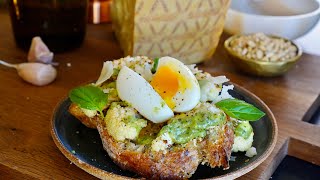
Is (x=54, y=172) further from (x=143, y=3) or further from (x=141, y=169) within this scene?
(x=143, y=3)

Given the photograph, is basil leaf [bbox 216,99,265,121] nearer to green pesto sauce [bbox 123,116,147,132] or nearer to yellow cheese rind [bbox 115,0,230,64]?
green pesto sauce [bbox 123,116,147,132]

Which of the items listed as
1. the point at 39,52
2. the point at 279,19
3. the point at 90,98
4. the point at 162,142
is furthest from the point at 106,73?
the point at 279,19

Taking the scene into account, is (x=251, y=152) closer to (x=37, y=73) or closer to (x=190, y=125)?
(x=190, y=125)

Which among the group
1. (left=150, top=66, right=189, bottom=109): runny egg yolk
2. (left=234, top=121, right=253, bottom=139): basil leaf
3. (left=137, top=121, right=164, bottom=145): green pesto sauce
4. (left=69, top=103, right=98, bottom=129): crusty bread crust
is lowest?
(left=69, top=103, right=98, bottom=129): crusty bread crust

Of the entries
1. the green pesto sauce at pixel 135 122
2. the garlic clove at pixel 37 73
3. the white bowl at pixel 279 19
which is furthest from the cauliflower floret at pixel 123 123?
the white bowl at pixel 279 19

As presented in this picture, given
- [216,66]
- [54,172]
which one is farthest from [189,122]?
[216,66]

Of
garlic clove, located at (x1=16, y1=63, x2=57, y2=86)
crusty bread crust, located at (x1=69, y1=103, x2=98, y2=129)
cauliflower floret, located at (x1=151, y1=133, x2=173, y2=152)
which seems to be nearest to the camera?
cauliflower floret, located at (x1=151, y1=133, x2=173, y2=152)

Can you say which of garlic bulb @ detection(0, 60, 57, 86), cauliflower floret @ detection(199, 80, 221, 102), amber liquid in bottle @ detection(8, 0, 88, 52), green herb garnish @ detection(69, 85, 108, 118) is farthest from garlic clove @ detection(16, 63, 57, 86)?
cauliflower floret @ detection(199, 80, 221, 102)

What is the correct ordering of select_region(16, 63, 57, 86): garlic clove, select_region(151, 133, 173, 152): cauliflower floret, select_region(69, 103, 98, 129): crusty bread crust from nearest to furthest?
1. select_region(151, 133, 173, 152): cauliflower floret
2. select_region(69, 103, 98, 129): crusty bread crust
3. select_region(16, 63, 57, 86): garlic clove
